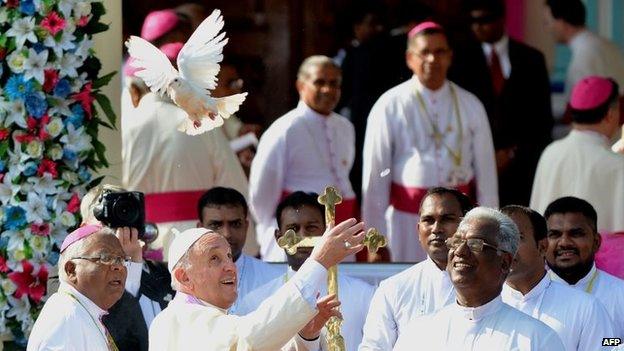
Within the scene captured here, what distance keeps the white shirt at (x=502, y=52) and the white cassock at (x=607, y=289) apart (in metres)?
3.54

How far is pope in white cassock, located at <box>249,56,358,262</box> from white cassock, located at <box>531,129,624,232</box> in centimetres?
136

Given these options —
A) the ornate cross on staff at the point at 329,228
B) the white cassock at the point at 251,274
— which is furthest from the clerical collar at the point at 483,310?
the white cassock at the point at 251,274

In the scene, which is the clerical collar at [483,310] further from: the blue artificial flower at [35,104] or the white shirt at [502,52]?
the white shirt at [502,52]

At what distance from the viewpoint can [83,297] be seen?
8.28 m

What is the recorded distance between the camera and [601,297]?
9398 mm

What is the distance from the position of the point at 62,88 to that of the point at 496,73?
3.68 metres

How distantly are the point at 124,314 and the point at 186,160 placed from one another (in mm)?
2480

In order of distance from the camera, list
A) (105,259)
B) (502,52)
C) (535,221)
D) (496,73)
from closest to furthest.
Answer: (105,259), (535,221), (496,73), (502,52)

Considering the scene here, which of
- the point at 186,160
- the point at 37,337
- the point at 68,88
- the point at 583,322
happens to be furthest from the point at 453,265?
the point at 186,160

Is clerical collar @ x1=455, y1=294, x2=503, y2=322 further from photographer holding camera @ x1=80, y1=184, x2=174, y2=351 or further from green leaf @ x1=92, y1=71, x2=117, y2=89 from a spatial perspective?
green leaf @ x1=92, y1=71, x2=117, y2=89

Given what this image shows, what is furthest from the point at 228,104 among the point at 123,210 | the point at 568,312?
the point at 568,312

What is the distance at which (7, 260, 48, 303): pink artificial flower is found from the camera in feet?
34.1

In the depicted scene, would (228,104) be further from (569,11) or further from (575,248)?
(569,11)

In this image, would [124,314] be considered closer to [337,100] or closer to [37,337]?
[37,337]
